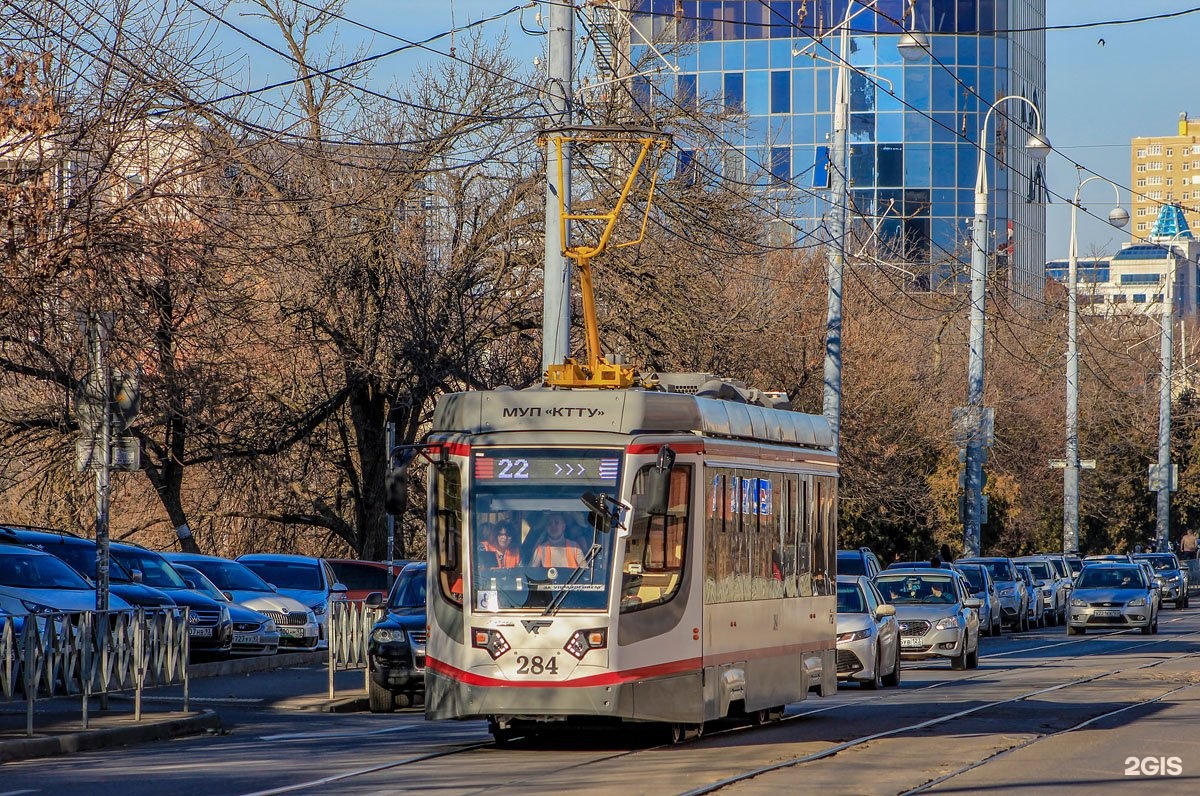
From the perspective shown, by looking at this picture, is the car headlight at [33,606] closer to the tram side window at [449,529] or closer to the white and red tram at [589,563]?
the white and red tram at [589,563]

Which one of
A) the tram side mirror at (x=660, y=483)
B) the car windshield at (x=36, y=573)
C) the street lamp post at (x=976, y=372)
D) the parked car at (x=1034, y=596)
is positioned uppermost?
→ the street lamp post at (x=976, y=372)

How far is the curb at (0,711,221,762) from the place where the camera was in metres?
14.1

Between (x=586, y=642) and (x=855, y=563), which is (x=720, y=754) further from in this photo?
(x=855, y=563)

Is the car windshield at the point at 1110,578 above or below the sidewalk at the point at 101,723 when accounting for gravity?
above

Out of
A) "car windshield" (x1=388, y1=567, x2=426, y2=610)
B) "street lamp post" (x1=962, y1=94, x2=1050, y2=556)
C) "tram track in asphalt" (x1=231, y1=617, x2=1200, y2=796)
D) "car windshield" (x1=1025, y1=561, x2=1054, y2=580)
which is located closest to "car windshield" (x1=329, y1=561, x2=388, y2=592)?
"car windshield" (x1=388, y1=567, x2=426, y2=610)

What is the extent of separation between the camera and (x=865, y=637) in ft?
73.6

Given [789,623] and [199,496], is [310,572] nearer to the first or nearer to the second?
[199,496]

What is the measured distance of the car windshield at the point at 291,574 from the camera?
2900 centimetres

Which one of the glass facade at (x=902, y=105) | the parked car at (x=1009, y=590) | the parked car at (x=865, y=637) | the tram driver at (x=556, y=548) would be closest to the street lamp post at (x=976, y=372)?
the parked car at (x=1009, y=590)

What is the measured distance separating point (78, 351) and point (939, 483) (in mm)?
35411

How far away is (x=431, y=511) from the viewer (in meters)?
14.5

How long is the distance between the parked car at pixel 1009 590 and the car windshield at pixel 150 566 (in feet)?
67.7

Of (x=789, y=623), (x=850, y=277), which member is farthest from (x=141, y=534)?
(x=789, y=623)

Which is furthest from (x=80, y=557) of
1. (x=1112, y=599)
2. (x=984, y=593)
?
(x=1112, y=599)
